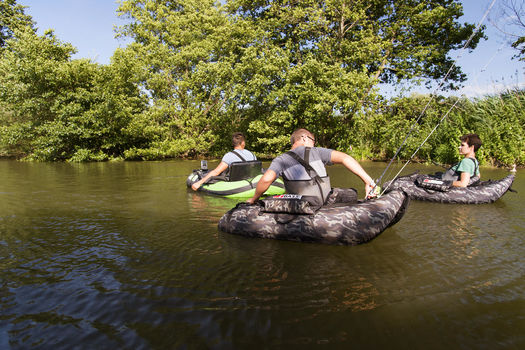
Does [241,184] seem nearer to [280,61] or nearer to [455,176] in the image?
[455,176]

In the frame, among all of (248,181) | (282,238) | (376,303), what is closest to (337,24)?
(248,181)

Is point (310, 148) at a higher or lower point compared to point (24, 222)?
higher

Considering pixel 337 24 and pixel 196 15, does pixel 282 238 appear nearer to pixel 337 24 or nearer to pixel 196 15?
pixel 337 24

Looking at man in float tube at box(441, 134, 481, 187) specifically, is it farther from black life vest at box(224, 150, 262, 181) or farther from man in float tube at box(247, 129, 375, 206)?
black life vest at box(224, 150, 262, 181)

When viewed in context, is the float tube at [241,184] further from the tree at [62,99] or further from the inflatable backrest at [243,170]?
the tree at [62,99]

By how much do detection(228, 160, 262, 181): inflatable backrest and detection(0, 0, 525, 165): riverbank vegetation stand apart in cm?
1064

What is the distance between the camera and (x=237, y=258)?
4.29 m

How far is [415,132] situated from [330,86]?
5160 millimetres

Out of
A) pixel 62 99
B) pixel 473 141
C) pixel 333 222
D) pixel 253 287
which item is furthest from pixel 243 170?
pixel 62 99

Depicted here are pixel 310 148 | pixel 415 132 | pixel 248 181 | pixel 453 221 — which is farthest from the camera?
pixel 415 132

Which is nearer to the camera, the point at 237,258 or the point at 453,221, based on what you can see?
the point at 237,258

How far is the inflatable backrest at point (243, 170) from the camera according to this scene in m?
8.73

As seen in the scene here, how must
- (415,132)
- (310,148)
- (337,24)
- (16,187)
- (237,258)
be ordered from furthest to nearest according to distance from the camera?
(337,24), (415,132), (16,187), (310,148), (237,258)

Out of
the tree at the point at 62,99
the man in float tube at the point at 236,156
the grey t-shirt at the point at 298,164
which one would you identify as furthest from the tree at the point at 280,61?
the grey t-shirt at the point at 298,164
